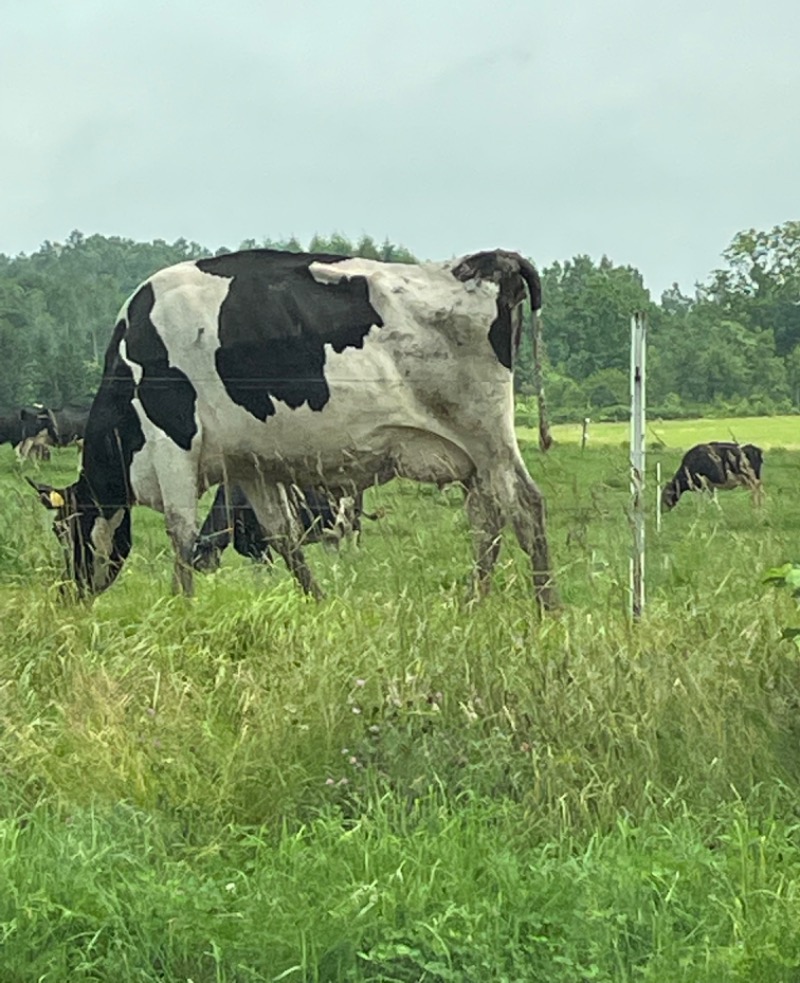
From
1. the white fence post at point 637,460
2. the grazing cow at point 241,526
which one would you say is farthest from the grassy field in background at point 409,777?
the grazing cow at point 241,526

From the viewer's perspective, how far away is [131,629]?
6.92m

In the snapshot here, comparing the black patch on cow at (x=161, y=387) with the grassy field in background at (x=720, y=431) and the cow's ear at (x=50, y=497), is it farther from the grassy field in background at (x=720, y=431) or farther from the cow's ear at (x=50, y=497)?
the grassy field in background at (x=720, y=431)

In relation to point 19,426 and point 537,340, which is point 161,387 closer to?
point 537,340

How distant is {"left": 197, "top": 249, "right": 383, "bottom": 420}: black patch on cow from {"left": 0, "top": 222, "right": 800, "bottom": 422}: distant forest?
1.69 meters

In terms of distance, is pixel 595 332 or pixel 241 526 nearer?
pixel 241 526

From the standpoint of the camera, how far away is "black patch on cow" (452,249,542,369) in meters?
8.45

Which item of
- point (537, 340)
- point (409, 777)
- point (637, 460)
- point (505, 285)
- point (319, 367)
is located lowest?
point (409, 777)

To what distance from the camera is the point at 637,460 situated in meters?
6.63

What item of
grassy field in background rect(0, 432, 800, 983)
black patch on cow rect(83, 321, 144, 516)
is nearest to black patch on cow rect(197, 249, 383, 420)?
black patch on cow rect(83, 321, 144, 516)

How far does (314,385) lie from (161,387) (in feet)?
2.86

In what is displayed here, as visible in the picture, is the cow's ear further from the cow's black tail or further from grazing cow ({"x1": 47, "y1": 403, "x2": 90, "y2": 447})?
grazing cow ({"x1": 47, "y1": 403, "x2": 90, "y2": 447})

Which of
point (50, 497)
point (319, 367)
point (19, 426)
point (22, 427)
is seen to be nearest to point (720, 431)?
point (319, 367)

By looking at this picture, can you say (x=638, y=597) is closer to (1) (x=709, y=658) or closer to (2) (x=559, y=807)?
(1) (x=709, y=658)

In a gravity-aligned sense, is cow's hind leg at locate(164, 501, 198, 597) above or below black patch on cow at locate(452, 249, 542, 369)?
below
